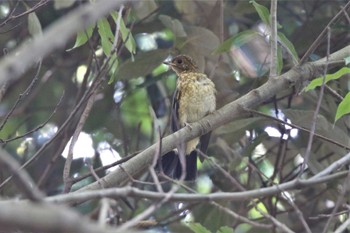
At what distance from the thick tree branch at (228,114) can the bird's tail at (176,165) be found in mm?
609

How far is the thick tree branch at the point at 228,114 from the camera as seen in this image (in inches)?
139

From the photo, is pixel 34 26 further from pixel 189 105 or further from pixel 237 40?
pixel 189 105

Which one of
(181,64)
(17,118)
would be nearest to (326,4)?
(181,64)

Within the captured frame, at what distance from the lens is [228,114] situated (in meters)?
3.86

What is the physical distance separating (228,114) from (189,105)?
1244mm

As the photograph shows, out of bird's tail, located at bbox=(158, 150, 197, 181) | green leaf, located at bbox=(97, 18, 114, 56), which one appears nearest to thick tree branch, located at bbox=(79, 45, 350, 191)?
green leaf, located at bbox=(97, 18, 114, 56)

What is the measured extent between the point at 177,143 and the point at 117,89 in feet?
7.85

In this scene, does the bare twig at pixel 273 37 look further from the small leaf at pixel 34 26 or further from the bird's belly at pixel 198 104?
the small leaf at pixel 34 26

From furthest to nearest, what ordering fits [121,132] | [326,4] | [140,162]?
[326,4] < [121,132] < [140,162]

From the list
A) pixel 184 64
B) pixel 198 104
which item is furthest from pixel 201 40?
pixel 198 104

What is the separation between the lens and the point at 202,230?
11.8 feet

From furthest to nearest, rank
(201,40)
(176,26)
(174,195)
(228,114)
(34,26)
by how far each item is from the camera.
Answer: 1. (201,40)
2. (176,26)
3. (34,26)
4. (228,114)
5. (174,195)

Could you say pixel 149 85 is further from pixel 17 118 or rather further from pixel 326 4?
pixel 326 4

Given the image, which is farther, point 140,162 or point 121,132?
point 121,132
